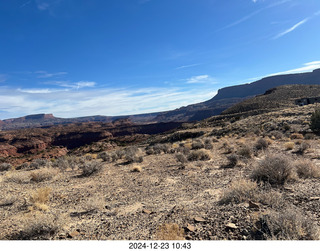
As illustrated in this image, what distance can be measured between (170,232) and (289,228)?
2.09 m

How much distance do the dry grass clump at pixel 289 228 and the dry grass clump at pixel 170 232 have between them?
1423mm

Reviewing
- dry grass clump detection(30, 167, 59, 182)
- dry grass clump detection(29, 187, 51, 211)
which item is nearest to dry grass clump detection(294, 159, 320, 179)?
dry grass clump detection(29, 187, 51, 211)

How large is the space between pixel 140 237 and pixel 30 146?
75.6 meters

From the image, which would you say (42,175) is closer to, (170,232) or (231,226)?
(170,232)

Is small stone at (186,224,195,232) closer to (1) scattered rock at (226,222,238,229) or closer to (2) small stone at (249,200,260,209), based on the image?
(1) scattered rock at (226,222,238,229)

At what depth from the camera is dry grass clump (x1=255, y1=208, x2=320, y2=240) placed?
2.68m

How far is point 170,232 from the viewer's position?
10.7 feet

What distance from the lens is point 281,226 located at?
2.79 metres

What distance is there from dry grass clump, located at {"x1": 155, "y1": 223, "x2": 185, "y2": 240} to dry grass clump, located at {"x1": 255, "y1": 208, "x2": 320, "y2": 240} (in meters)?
1.42

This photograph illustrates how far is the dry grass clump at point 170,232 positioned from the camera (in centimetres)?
311

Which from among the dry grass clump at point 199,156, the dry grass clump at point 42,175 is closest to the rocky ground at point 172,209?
the dry grass clump at point 42,175

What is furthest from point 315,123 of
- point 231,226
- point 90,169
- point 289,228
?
point 90,169
